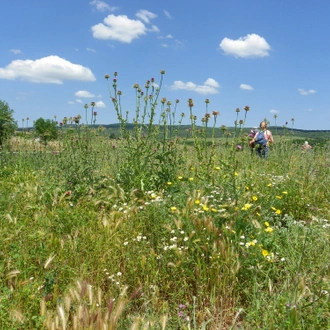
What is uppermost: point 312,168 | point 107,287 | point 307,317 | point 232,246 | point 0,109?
point 0,109

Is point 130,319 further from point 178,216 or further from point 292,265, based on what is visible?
point 292,265

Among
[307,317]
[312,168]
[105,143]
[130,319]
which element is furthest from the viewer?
[105,143]

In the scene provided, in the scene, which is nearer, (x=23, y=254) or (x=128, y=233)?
(x=23, y=254)

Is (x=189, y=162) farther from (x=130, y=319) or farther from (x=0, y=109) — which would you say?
(x=0, y=109)

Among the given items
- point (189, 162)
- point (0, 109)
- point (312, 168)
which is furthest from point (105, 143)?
point (0, 109)

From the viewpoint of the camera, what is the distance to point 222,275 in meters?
2.62

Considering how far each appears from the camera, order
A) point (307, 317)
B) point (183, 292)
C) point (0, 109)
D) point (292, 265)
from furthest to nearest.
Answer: point (0, 109)
point (292, 265)
point (183, 292)
point (307, 317)

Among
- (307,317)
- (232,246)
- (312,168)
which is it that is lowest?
(307,317)

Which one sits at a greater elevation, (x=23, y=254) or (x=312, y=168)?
(x=312, y=168)

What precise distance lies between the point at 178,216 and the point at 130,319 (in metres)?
1.09

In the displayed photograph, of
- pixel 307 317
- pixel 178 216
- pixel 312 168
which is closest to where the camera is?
pixel 307 317

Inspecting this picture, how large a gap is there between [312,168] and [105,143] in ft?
13.7

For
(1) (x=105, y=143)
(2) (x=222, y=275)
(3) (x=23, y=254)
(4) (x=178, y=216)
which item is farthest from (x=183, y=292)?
(1) (x=105, y=143)

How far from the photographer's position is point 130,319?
2348mm
